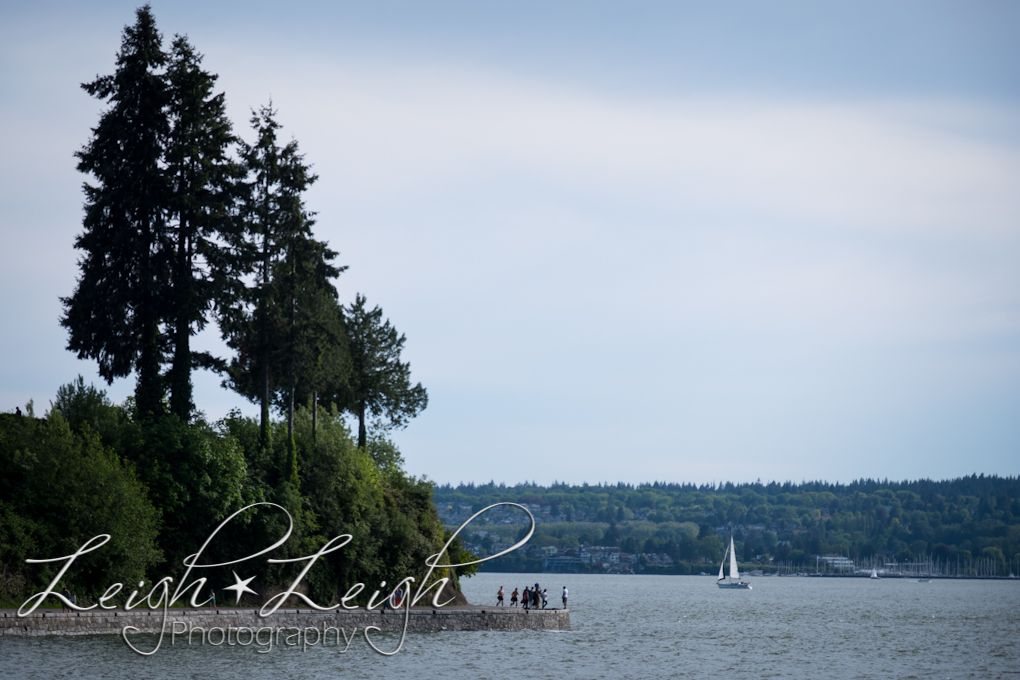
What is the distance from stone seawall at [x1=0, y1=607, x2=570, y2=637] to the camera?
48.1 metres

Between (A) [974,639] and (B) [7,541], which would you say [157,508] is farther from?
(A) [974,639]

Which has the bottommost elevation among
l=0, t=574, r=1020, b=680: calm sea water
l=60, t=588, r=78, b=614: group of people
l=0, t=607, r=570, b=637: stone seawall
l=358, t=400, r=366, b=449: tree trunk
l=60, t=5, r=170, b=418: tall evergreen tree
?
l=0, t=574, r=1020, b=680: calm sea water

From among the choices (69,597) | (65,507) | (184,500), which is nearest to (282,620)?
(184,500)

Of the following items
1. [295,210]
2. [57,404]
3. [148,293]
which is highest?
[295,210]

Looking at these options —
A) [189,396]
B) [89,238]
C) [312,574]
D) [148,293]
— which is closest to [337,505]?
[312,574]

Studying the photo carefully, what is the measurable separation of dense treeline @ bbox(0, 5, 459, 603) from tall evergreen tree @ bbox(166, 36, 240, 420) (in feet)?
0.31

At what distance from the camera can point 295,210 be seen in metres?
70.4

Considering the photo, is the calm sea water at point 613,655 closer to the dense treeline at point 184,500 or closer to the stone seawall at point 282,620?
the stone seawall at point 282,620

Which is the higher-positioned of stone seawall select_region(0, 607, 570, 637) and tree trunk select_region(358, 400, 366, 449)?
tree trunk select_region(358, 400, 366, 449)

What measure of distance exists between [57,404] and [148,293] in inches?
316

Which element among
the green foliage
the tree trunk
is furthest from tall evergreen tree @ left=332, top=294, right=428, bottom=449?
the green foliage

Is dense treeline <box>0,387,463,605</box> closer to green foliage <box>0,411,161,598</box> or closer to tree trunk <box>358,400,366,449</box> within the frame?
green foliage <box>0,411,161,598</box>

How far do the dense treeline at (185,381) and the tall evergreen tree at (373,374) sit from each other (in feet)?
29.4

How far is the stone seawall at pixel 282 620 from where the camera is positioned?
48062mm
